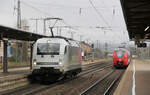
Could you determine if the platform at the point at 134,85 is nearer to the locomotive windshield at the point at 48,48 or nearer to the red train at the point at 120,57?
the locomotive windshield at the point at 48,48

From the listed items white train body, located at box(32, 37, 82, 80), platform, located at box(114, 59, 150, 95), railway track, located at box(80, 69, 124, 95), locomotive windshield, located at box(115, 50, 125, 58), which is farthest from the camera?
locomotive windshield, located at box(115, 50, 125, 58)

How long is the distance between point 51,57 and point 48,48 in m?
0.77

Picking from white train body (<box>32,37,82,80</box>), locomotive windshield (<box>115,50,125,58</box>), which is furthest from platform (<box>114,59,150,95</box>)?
locomotive windshield (<box>115,50,125,58</box>)

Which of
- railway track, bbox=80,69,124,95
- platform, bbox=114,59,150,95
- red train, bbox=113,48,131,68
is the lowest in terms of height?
railway track, bbox=80,69,124,95

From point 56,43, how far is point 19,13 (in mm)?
14129

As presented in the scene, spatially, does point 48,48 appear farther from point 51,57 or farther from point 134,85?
point 134,85

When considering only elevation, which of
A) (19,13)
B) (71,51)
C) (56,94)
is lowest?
(56,94)

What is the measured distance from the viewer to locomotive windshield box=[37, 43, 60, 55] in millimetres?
16005

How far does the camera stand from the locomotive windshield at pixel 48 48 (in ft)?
52.5

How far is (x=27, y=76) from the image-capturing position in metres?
16.8

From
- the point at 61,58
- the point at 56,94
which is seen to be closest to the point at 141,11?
the point at 61,58

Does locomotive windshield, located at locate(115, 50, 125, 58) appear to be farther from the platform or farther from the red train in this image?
the platform

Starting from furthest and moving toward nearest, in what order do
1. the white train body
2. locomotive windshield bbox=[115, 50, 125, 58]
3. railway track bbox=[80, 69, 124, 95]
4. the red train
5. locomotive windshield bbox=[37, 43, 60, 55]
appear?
locomotive windshield bbox=[115, 50, 125, 58], the red train, locomotive windshield bbox=[37, 43, 60, 55], the white train body, railway track bbox=[80, 69, 124, 95]

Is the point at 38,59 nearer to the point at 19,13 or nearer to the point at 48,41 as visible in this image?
the point at 48,41
